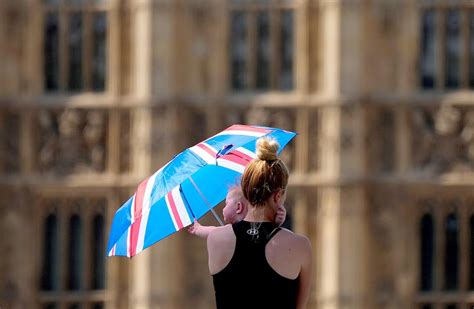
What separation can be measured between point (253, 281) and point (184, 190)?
3.68 feet

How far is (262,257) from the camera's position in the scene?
7.66 meters

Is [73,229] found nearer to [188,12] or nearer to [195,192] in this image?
[188,12]

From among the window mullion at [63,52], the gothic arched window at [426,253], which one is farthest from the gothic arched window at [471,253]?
the window mullion at [63,52]

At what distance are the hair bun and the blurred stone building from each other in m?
14.0

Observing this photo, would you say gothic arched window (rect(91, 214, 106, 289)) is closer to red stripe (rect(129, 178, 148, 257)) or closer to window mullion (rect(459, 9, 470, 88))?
window mullion (rect(459, 9, 470, 88))

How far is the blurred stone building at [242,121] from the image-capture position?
21859mm

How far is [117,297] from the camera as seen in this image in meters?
22.3

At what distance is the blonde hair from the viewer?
7582 millimetres

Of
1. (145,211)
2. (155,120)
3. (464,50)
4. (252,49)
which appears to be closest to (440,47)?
(464,50)

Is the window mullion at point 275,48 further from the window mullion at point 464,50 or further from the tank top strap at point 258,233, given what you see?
the tank top strap at point 258,233

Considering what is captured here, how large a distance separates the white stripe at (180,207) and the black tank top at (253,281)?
78cm

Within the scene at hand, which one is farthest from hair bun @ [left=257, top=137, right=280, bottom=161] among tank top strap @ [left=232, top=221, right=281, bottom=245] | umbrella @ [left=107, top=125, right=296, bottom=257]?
umbrella @ [left=107, top=125, right=296, bottom=257]

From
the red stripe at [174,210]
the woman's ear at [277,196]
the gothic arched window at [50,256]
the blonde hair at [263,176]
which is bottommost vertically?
the gothic arched window at [50,256]

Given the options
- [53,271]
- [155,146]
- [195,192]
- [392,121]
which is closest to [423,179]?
[392,121]
